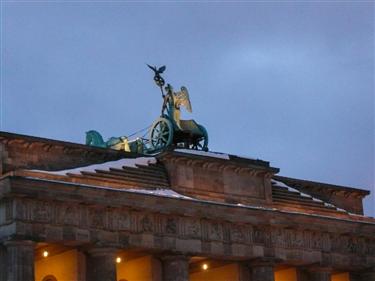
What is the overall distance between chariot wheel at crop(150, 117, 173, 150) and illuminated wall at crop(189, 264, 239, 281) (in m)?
6.15

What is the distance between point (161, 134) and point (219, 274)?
23.8 feet

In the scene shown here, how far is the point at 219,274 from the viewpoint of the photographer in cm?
4597

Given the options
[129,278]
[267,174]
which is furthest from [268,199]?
[129,278]

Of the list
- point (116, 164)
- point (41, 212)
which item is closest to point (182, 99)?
point (116, 164)

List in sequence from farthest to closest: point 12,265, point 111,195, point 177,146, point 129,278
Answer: point 177,146 < point 129,278 < point 111,195 < point 12,265

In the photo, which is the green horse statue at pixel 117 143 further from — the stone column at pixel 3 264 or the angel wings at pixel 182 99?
the stone column at pixel 3 264

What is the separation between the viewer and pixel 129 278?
143ft

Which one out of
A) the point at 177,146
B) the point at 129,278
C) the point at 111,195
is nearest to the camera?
the point at 111,195

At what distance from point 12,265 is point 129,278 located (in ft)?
24.9

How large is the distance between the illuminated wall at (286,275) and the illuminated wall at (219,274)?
3.66 metres

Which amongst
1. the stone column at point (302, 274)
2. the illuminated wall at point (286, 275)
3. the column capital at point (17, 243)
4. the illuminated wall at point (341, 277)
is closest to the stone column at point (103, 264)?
the column capital at point (17, 243)

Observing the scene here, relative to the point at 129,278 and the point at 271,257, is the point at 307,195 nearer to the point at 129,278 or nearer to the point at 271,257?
the point at 271,257

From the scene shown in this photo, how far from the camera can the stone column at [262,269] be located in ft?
146

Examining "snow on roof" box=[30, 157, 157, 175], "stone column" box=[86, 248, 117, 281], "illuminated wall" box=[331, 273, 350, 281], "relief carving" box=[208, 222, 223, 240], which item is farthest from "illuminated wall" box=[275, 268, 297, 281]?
"stone column" box=[86, 248, 117, 281]
